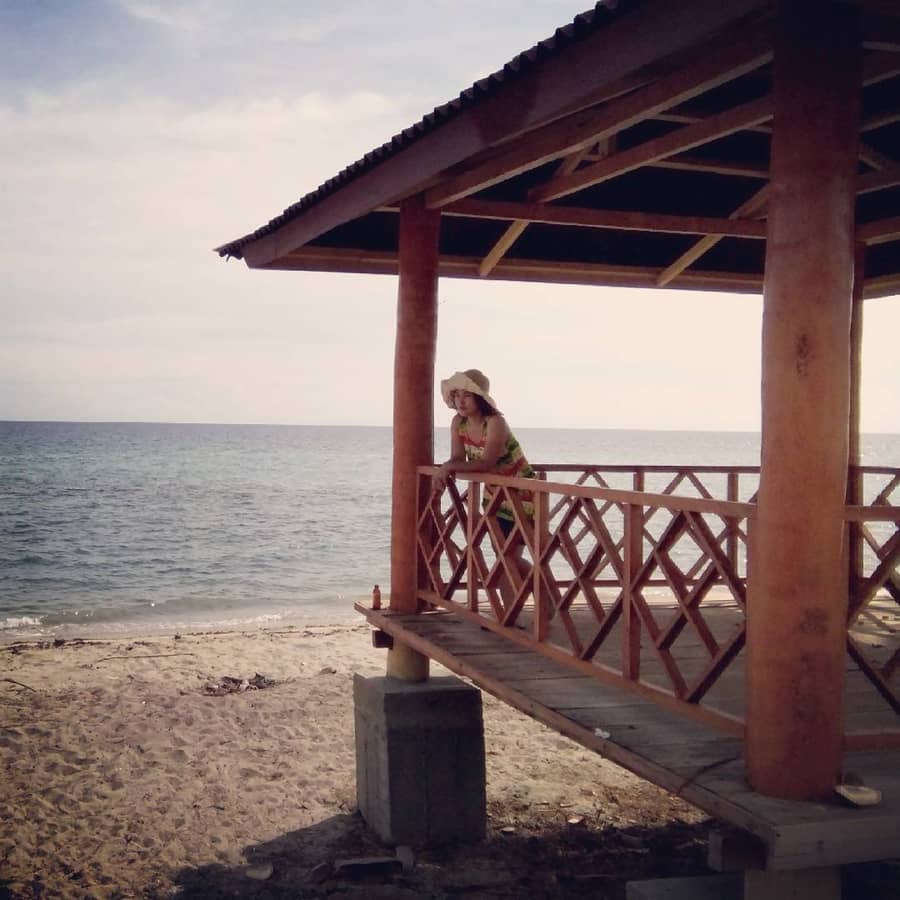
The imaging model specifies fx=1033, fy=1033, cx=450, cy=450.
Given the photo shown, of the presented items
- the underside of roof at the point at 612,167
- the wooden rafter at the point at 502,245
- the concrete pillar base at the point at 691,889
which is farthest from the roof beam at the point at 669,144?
the concrete pillar base at the point at 691,889

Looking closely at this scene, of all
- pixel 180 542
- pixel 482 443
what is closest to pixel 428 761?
pixel 482 443

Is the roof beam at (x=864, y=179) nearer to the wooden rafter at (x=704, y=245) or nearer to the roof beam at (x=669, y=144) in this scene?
the wooden rafter at (x=704, y=245)

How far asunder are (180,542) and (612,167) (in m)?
30.3

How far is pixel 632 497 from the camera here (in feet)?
14.1

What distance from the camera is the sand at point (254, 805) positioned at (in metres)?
6.93

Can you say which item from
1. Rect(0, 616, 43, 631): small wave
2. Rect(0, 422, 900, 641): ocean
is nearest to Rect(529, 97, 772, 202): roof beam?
Rect(0, 422, 900, 641): ocean

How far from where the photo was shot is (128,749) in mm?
9984

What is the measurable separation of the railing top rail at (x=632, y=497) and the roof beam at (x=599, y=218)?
6.52 ft

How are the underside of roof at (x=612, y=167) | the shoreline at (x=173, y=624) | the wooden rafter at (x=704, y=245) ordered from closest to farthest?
the underside of roof at (x=612, y=167) < the wooden rafter at (x=704, y=245) < the shoreline at (x=173, y=624)

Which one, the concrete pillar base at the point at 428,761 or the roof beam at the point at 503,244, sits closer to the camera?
the concrete pillar base at the point at 428,761

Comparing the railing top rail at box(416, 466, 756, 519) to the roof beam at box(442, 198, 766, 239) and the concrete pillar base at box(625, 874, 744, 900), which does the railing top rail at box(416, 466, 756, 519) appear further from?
the roof beam at box(442, 198, 766, 239)

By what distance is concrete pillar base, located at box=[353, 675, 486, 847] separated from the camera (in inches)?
283

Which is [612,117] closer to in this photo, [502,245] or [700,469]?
[502,245]

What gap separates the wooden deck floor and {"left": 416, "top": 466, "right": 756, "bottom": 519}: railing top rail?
38.2 inches
